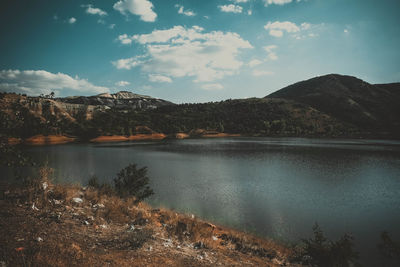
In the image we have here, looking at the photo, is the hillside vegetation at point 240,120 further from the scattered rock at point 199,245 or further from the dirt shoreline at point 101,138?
the scattered rock at point 199,245

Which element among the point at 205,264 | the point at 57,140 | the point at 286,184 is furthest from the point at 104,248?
the point at 57,140

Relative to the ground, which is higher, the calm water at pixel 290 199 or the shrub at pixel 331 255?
the shrub at pixel 331 255

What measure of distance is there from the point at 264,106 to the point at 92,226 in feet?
459

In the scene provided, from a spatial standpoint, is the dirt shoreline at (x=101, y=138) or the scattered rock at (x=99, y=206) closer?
the scattered rock at (x=99, y=206)

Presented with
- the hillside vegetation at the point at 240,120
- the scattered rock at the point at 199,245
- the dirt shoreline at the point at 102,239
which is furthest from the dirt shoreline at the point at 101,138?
the scattered rock at the point at 199,245

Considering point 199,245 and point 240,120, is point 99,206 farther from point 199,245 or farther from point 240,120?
point 240,120

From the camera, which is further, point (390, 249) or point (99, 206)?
point (99, 206)

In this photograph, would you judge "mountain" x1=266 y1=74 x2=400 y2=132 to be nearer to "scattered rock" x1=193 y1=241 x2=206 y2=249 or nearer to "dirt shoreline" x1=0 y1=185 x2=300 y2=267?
"dirt shoreline" x1=0 y1=185 x2=300 y2=267

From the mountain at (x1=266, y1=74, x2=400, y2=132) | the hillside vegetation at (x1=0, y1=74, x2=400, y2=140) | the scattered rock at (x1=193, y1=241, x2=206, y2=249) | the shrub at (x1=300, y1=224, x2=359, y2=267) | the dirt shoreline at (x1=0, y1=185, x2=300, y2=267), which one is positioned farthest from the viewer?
the mountain at (x1=266, y1=74, x2=400, y2=132)

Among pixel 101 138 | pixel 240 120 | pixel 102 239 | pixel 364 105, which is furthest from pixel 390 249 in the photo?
pixel 364 105

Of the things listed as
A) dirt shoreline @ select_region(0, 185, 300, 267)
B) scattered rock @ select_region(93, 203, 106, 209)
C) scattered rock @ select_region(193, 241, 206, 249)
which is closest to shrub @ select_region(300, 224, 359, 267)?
dirt shoreline @ select_region(0, 185, 300, 267)

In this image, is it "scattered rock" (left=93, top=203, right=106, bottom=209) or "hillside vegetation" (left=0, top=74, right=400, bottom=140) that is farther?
"hillside vegetation" (left=0, top=74, right=400, bottom=140)

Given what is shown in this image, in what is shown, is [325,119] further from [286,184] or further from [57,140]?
[57,140]

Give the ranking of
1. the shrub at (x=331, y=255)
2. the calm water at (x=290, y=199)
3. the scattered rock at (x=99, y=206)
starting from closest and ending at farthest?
the shrub at (x=331, y=255)
the scattered rock at (x=99, y=206)
the calm water at (x=290, y=199)
